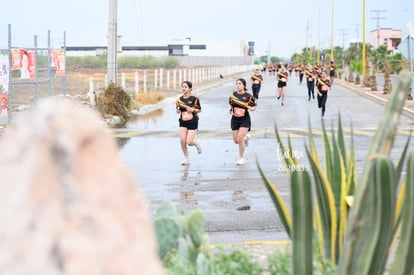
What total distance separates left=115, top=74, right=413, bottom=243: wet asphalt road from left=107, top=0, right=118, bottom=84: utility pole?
1.80 m

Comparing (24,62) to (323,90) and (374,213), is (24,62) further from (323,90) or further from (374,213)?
(374,213)

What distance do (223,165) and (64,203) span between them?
1331 cm

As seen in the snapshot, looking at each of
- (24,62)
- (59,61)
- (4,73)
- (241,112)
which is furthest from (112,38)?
(241,112)

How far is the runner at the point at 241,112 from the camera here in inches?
583

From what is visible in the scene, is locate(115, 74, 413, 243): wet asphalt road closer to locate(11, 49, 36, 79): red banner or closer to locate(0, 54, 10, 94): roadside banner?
locate(11, 49, 36, 79): red banner

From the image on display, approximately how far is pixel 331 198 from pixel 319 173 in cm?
18

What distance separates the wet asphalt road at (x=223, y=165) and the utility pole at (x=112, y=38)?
5.92 feet

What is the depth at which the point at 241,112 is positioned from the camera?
14969mm

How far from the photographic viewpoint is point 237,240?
28.0 ft

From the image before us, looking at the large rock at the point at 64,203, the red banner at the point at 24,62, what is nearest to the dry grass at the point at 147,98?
the red banner at the point at 24,62

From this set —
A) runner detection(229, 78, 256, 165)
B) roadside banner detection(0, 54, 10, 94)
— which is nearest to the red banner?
roadside banner detection(0, 54, 10, 94)

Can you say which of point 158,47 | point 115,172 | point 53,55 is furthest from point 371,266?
point 158,47

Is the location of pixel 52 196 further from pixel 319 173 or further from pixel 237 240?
pixel 237 240

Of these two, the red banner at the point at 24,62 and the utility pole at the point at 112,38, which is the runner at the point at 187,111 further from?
the utility pole at the point at 112,38
